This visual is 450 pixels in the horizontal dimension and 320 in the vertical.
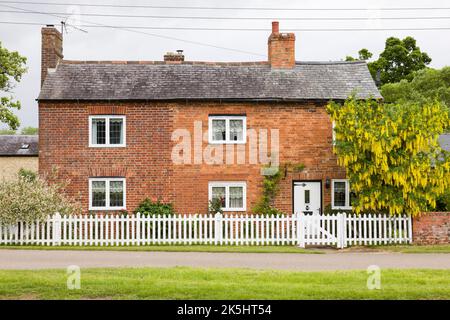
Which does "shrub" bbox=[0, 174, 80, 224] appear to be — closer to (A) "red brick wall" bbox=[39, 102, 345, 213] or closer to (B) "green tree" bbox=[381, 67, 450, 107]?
(A) "red brick wall" bbox=[39, 102, 345, 213]

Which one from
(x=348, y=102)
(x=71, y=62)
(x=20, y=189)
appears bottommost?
(x=20, y=189)

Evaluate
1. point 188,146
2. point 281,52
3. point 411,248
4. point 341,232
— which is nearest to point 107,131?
point 188,146

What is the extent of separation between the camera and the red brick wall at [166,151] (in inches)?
1081

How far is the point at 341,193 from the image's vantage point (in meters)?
27.7

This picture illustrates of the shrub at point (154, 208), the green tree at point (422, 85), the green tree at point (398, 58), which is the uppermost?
the green tree at point (398, 58)

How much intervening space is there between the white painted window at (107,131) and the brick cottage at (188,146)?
43mm

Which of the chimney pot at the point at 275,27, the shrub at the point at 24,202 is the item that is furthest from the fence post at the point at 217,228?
the chimney pot at the point at 275,27

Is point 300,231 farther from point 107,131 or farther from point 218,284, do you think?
point 218,284

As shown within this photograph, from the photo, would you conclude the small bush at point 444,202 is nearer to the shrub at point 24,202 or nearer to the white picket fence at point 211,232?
the white picket fence at point 211,232

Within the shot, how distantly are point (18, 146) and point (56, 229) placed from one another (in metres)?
29.2

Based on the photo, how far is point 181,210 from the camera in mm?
27391
